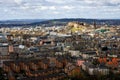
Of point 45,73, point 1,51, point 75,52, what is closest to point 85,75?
point 45,73

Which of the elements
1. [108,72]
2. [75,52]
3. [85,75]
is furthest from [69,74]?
[75,52]

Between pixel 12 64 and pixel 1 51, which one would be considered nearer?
pixel 12 64

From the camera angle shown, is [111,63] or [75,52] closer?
[111,63]

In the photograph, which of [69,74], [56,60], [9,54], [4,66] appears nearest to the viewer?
[69,74]

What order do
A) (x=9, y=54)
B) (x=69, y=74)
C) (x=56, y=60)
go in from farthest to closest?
1. (x=9, y=54)
2. (x=56, y=60)
3. (x=69, y=74)

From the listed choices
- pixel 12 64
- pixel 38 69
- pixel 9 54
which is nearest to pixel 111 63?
pixel 38 69

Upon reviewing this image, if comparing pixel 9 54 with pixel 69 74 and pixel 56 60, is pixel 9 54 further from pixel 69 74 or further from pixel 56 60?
pixel 69 74

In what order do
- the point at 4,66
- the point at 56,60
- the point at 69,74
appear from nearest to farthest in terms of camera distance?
the point at 69,74 → the point at 4,66 → the point at 56,60

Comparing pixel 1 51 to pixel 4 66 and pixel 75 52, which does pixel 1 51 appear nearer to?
pixel 75 52
